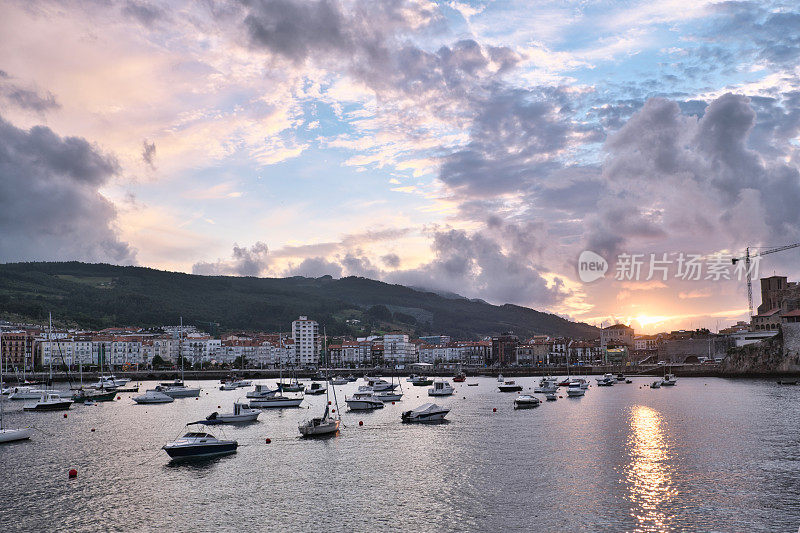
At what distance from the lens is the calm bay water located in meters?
32.5

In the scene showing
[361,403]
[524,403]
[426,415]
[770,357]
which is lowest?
[524,403]

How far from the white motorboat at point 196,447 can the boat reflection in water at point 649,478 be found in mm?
29880

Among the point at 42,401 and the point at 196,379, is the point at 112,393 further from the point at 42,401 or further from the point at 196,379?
the point at 196,379

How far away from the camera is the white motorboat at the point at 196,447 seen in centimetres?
4806

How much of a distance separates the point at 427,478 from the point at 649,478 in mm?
14190

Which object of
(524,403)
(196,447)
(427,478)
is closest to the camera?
(427,478)

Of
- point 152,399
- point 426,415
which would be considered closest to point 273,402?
point 426,415

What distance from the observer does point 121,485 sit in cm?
4103

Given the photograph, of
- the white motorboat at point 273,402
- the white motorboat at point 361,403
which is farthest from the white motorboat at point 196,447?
the white motorboat at point 273,402

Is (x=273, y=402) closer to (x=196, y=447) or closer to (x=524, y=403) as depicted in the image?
(x=524, y=403)

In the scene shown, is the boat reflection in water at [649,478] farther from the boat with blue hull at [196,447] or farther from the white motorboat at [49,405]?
the white motorboat at [49,405]

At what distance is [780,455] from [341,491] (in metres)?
33.2

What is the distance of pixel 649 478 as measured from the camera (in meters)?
41.2

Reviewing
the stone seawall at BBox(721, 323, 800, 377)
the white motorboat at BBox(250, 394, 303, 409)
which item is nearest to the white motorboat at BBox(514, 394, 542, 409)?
the white motorboat at BBox(250, 394, 303, 409)
